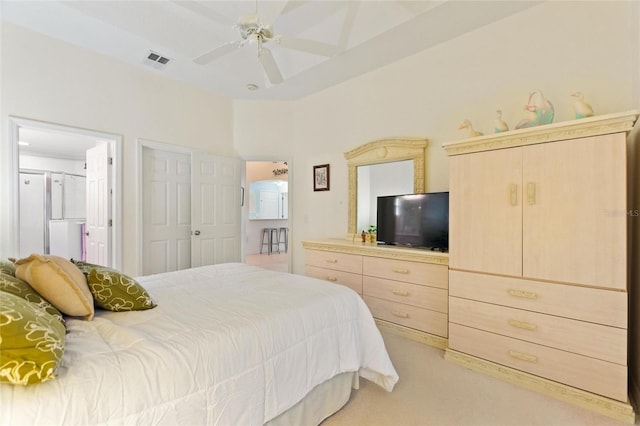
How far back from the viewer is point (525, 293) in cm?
210

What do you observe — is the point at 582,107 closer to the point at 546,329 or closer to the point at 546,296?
the point at 546,296

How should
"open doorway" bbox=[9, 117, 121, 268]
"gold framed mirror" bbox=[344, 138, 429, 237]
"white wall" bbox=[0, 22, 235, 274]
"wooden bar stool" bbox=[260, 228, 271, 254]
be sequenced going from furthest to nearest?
"wooden bar stool" bbox=[260, 228, 271, 254], "open doorway" bbox=[9, 117, 121, 268], "gold framed mirror" bbox=[344, 138, 429, 237], "white wall" bbox=[0, 22, 235, 274]

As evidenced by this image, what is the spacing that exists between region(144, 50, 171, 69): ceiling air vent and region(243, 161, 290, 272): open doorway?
188 inches

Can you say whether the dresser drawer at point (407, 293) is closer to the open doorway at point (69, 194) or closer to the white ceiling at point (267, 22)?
the white ceiling at point (267, 22)

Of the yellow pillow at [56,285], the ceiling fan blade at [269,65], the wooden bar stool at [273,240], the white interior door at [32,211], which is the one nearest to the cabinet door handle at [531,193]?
the ceiling fan blade at [269,65]

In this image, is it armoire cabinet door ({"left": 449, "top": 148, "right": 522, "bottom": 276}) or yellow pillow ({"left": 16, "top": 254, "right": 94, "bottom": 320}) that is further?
armoire cabinet door ({"left": 449, "top": 148, "right": 522, "bottom": 276})

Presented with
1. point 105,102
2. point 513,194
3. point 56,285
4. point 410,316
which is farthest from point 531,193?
point 105,102

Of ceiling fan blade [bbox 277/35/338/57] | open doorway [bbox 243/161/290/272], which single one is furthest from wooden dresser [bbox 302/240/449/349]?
open doorway [bbox 243/161/290/272]

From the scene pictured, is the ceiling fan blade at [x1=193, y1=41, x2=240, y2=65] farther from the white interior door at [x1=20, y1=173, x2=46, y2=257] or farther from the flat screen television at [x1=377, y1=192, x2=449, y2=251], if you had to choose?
the white interior door at [x1=20, y1=173, x2=46, y2=257]

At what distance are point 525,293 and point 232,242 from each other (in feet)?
12.4

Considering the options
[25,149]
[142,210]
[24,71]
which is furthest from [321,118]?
[25,149]

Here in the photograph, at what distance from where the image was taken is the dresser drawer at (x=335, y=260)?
3268 mm

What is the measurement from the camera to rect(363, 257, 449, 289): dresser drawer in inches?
104

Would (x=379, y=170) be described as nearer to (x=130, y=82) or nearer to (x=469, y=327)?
(x=469, y=327)
